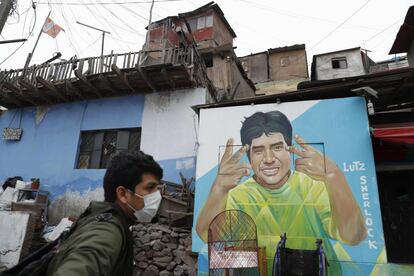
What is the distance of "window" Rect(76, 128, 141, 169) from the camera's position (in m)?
9.47

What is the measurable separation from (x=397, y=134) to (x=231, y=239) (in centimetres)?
349

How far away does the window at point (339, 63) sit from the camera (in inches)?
728

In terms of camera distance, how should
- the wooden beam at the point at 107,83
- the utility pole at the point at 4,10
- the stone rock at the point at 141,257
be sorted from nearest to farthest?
the stone rock at the point at 141,257 → the utility pole at the point at 4,10 → the wooden beam at the point at 107,83

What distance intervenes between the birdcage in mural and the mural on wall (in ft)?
0.53

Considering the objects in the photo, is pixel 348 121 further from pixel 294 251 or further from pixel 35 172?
pixel 35 172

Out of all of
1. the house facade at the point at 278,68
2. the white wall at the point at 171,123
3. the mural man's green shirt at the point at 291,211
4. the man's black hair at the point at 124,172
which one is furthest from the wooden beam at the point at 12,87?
the house facade at the point at 278,68

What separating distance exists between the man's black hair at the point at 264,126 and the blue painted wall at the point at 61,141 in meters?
4.33

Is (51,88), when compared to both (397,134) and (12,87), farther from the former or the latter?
(397,134)

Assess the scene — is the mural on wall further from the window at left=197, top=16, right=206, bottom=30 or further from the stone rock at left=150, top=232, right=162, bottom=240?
the window at left=197, top=16, right=206, bottom=30

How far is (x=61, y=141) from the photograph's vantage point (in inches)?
399

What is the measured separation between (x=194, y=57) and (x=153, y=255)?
6.30 meters

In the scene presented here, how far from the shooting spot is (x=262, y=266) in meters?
5.14

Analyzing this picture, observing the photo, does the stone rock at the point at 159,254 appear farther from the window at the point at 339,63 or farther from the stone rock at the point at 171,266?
the window at the point at 339,63

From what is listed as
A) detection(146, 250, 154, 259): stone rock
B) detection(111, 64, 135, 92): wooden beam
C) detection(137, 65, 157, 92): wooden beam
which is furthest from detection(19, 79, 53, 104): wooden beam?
detection(146, 250, 154, 259): stone rock
